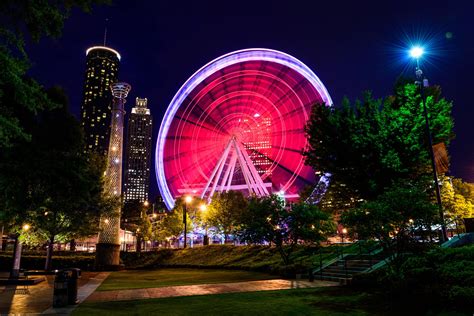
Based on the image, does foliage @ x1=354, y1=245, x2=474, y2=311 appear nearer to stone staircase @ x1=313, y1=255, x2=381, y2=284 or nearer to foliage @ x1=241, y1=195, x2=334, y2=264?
stone staircase @ x1=313, y1=255, x2=381, y2=284

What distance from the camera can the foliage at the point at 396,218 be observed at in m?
10.8

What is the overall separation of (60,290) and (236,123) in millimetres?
29199

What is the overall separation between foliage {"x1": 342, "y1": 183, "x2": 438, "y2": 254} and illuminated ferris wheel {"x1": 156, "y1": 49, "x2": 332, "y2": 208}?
2157 centimetres

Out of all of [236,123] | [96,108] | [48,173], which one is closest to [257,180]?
[236,123]

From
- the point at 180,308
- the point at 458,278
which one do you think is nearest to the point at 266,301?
the point at 180,308

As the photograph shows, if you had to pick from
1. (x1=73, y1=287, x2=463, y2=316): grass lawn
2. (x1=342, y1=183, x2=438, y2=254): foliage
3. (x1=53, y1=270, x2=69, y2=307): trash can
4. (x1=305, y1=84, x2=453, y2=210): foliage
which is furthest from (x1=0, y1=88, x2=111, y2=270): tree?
(x1=305, y1=84, x2=453, y2=210): foliage

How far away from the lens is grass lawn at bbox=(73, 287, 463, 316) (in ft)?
27.2

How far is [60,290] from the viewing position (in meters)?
9.58

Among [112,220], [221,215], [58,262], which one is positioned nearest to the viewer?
[112,220]

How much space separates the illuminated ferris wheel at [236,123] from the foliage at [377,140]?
1024 cm

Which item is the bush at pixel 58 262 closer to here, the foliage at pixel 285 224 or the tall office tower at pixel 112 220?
the tall office tower at pixel 112 220

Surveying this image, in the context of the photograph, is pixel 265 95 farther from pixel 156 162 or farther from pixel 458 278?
pixel 458 278

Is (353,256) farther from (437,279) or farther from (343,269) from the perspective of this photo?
(437,279)

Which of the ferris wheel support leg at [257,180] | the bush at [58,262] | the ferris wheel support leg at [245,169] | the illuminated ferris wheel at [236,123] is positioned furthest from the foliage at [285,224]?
the ferris wheel support leg at [245,169]
